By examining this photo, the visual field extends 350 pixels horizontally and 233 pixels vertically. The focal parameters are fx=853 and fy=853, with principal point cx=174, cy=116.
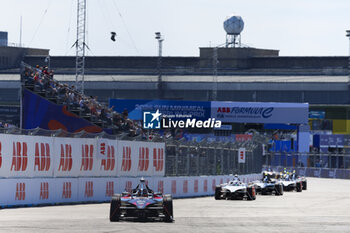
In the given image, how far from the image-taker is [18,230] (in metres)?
18.2

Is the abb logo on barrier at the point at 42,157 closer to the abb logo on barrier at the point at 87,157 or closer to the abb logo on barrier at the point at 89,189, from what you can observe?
the abb logo on barrier at the point at 87,157

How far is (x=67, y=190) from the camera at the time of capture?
29.2m

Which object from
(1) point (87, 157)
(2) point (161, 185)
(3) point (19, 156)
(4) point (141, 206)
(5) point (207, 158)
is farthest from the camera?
(5) point (207, 158)

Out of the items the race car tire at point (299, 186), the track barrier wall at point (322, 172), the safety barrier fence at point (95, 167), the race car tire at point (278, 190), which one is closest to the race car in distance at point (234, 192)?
the safety barrier fence at point (95, 167)

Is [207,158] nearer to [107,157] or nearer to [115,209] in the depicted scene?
[107,157]

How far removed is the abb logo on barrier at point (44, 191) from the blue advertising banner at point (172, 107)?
184 feet

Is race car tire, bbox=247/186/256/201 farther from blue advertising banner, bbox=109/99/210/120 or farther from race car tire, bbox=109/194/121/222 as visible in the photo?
blue advertising banner, bbox=109/99/210/120

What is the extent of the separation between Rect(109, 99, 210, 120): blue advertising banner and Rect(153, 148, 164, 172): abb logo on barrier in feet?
157

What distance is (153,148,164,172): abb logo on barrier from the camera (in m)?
35.8

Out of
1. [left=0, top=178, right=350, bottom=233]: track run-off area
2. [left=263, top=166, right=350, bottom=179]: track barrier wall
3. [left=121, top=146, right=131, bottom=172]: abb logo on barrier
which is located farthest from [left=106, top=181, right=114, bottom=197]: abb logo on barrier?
[left=263, top=166, right=350, bottom=179]: track barrier wall

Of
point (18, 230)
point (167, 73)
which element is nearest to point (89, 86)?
point (167, 73)

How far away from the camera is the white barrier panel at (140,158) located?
33.2 m

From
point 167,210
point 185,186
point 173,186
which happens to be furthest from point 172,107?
point 167,210

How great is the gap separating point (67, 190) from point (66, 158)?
1.11 m
